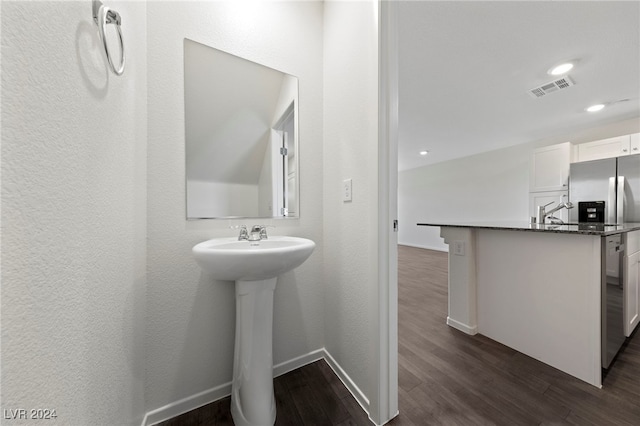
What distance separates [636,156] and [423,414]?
12.8 ft

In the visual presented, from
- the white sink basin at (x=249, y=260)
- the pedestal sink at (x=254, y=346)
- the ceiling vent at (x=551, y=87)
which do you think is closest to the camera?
the white sink basin at (x=249, y=260)

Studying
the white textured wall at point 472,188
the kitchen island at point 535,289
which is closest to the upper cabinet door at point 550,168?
the white textured wall at point 472,188

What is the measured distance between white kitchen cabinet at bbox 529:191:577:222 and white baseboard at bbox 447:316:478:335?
9.69 feet

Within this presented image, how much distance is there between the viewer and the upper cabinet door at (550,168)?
11.0ft

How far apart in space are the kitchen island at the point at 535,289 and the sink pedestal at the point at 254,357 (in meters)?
1.64

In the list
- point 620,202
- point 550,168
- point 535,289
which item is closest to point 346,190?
point 535,289

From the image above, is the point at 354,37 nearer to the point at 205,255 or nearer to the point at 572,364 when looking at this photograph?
the point at 205,255

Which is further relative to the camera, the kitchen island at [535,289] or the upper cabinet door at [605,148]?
the upper cabinet door at [605,148]

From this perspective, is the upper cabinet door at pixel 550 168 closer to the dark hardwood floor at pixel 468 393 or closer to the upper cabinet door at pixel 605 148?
the upper cabinet door at pixel 605 148

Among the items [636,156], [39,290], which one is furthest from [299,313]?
[636,156]

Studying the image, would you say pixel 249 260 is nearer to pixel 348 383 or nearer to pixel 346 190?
pixel 346 190

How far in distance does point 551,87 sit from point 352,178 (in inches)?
113

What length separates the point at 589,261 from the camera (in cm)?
127

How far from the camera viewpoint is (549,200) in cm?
361
